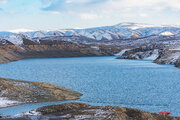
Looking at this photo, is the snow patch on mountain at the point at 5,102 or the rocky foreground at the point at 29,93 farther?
the rocky foreground at the point at 29,93

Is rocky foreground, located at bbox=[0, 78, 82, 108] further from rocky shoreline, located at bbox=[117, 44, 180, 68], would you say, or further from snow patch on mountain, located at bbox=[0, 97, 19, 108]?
rocky shoreline, located at bbox=[117, 44, 180, 68]

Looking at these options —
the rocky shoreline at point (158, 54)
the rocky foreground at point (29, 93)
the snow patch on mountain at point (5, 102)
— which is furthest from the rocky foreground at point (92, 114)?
the rocky shoreline at point (158, 54)

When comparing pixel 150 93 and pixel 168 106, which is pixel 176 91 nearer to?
pixel 150 93

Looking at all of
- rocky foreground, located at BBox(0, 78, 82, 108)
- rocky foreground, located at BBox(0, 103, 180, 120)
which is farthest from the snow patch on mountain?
rocky foreground, located at BBox(0, 103, 180, 120)

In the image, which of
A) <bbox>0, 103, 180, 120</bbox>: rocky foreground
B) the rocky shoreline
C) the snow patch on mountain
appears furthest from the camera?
the rocky shoreline

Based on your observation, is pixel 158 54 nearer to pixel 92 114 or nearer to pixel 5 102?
pixel 5 102

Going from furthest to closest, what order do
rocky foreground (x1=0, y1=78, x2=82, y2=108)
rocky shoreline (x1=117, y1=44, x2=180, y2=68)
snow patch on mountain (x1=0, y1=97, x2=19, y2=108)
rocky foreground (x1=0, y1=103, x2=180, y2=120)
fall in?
rocky shoreline (x1=117, y1=44, x2=180, y2=68) < rocky foreground (x1=0, y1=78, x2=82, y2=108) < snow patch on mountain (x1=0, y1=97, x2=19, y2=108) < rocky foreground (x1=0, y1=103, x2=180, y2=120)

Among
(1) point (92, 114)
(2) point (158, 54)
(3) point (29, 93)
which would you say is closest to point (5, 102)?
(3) point (29, 93)

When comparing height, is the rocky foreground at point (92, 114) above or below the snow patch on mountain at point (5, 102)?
above

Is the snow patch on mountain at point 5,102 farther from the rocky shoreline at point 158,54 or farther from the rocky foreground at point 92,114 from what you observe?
the rocky shoreline at point 158,54
